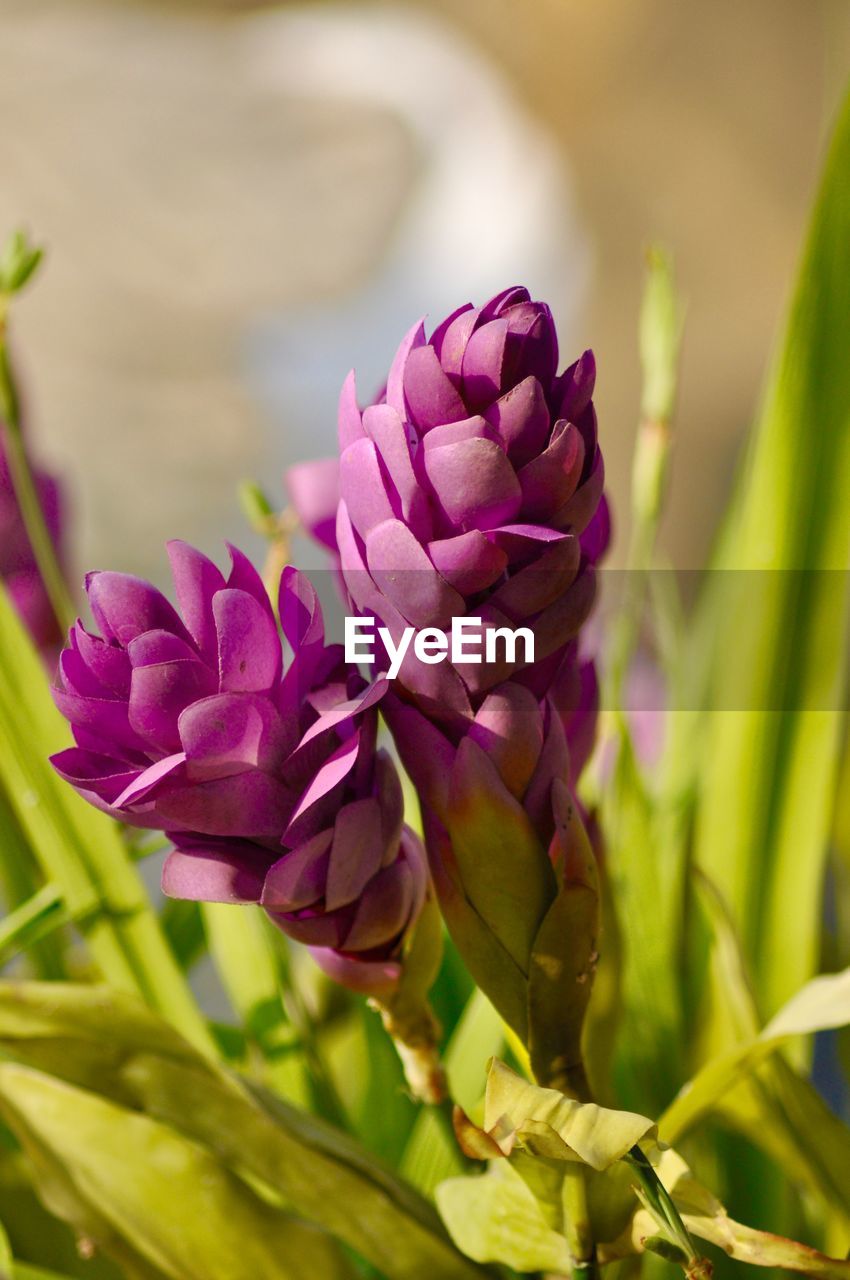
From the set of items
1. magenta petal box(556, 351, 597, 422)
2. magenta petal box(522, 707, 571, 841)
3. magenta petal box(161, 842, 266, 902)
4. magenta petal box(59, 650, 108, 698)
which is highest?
magenta petal box(556, 351, 597, 422)

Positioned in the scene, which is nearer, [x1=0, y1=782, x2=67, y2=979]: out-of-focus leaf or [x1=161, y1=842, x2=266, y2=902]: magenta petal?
[x1=161, y1=842, x2=266, y2=902]: magenta petal

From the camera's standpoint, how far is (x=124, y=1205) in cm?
19

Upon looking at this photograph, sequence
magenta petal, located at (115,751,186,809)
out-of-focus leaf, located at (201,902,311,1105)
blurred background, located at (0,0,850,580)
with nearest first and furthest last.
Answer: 1. magenta petal, located at (115,751,186,809)
2. out-of-focus leaf, located at (201,902,311,1105)
3. blurred background, located at (0,0,850,580)

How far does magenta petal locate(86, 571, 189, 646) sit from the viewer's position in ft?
0.44

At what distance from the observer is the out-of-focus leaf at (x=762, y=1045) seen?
18 cm

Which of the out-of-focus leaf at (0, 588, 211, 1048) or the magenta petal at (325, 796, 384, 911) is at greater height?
the magenta petal at (325, 796, 384, 911)

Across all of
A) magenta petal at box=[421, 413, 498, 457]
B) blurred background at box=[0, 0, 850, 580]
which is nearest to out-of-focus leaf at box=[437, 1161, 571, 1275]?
magenta petal at box=[421, 413, 498, 457]

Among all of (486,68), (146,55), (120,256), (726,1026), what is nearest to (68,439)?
(120,256)

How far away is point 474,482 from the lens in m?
0.13

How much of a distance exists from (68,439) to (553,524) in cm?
108

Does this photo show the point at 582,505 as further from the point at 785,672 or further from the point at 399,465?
the point at 785,672

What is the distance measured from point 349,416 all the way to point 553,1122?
9cm

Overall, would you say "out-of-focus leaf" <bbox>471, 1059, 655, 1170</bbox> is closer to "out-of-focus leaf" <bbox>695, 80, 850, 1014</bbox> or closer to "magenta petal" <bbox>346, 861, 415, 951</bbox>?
"magenta petal" <bbox>346, 861, 415, 951</bbox>

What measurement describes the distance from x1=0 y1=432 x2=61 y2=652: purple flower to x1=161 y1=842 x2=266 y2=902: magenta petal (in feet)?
0.50
